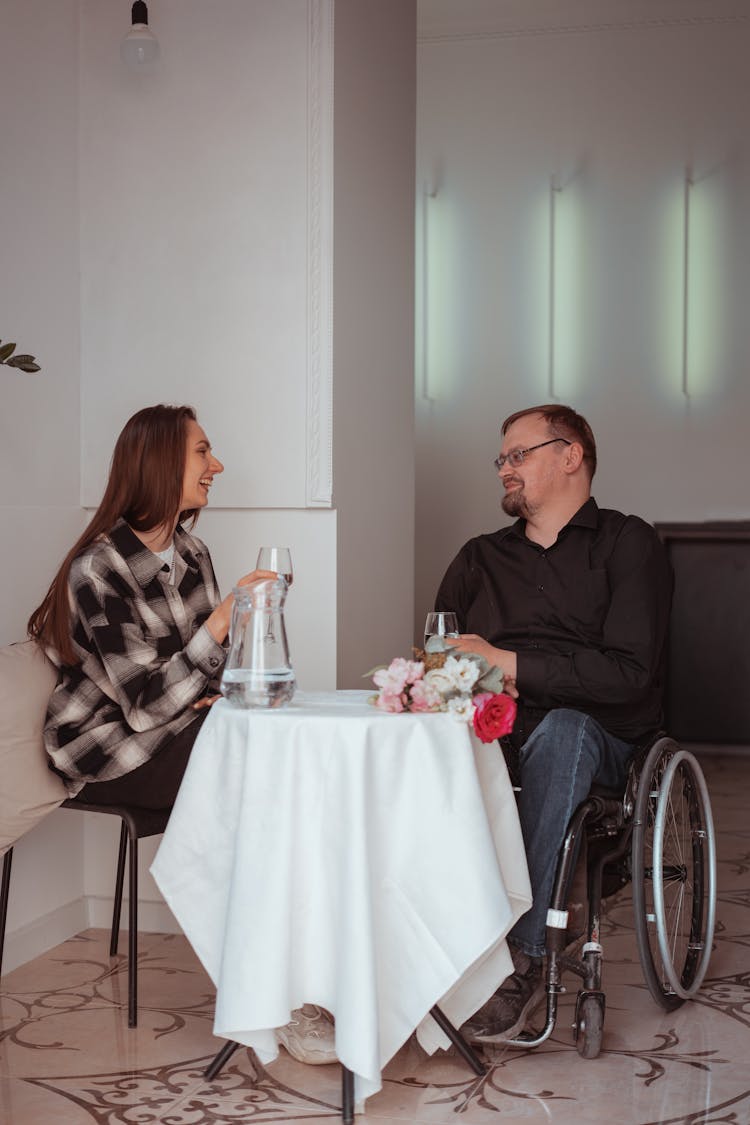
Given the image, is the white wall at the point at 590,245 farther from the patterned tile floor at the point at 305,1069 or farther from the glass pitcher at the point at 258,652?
the glass pitcher at the point at 258,652

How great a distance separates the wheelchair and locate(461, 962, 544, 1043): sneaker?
32 mm

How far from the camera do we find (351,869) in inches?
86.5

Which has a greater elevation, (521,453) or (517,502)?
(521,453)

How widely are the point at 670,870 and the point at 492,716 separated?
81 centimetres

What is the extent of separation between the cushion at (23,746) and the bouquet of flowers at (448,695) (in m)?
0.90

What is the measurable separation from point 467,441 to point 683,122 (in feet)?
6.42

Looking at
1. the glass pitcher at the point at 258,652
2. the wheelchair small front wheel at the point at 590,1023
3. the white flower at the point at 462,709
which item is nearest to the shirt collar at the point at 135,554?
the glass pitcher at the point at 258,652

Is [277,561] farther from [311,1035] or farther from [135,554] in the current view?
[311,1035]

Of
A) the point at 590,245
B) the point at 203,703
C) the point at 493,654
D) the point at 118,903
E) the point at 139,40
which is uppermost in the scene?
the point at 590,245

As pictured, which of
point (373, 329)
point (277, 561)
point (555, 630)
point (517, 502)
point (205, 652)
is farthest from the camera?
point (373, 329)

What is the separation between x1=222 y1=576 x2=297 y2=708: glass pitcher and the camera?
2.35 metres

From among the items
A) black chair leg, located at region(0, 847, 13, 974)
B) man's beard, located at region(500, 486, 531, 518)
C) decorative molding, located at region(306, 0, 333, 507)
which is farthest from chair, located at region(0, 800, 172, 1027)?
man's beard, located at region(500, 486, 531, 518)

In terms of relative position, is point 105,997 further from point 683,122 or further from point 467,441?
point 683,122

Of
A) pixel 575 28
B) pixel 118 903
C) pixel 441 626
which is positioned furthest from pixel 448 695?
pixel 575 28
